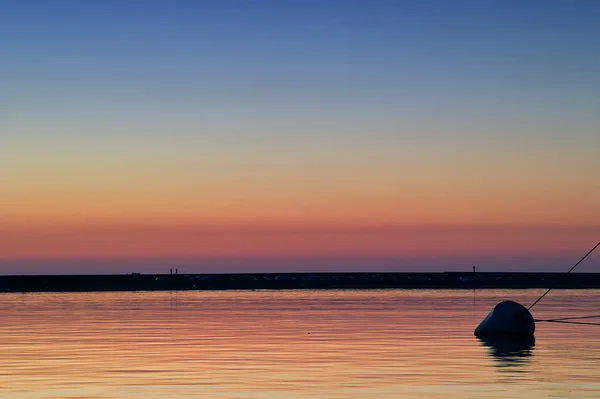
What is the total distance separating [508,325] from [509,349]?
651cm

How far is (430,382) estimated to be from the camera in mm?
29094

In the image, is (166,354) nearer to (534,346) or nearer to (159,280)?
(534,346)

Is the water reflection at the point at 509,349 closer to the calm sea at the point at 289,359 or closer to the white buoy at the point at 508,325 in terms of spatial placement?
the calm sea at the point at 289,359

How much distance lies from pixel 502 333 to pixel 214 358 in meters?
16.6

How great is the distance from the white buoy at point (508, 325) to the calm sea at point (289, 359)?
834 millimetres

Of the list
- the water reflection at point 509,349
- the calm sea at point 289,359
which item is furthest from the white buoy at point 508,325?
the calm sea at point 289,359

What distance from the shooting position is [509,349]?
135 ft

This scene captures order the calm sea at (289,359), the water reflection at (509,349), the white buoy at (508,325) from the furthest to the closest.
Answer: the white buoy at (508,325), the water reflection at (509,349), the calm sea at (289,359)

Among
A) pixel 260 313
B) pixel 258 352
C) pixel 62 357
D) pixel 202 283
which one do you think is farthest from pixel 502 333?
pixel 202 283

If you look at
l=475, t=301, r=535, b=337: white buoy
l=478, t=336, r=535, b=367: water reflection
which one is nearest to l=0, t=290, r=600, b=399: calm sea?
l=478, t=336, r=535, b=367: water reflection

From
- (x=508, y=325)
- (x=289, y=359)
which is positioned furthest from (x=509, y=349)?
(x=289, y=359)

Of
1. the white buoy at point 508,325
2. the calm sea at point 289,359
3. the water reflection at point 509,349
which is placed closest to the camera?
the calm sea at point 289,359

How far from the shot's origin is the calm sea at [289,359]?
27781 millimetres

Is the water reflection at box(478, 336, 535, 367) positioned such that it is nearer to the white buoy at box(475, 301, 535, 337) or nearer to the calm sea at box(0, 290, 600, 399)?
the calm sea at box(0, 290, 600, 399)
